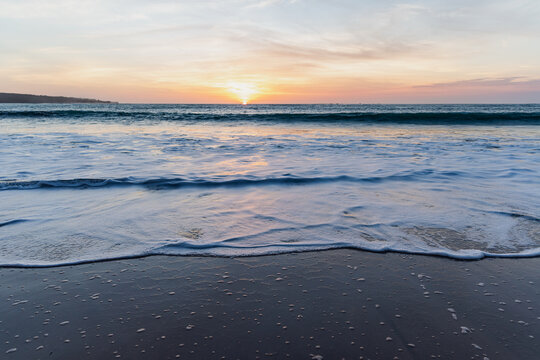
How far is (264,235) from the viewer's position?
134 inches

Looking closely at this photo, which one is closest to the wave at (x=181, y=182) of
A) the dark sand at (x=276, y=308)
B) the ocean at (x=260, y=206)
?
the ocean at (x=260, y=206)

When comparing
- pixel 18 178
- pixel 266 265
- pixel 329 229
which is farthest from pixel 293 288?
pixel 18 178

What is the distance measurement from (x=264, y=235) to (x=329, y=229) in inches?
26.8

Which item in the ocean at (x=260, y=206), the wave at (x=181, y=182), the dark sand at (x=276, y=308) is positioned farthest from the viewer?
the wave at (x=181, y=182)

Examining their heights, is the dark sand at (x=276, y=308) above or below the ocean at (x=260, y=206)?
below

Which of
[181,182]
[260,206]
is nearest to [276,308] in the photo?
[260,206]

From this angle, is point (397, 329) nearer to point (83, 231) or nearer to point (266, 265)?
point (266, 265)

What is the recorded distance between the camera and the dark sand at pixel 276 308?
5.83ft

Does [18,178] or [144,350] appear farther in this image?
[18,178]

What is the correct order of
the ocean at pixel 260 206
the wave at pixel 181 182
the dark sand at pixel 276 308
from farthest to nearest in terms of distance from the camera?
the wave at pixel 181 182 → the ocean at pixel 260 206 → the dark sand at pixel 276 308

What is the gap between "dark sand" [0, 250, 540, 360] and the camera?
1776mm

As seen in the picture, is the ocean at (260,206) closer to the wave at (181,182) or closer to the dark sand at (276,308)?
the wave at (181,182)

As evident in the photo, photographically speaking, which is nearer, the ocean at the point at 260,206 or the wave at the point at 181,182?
the ocean at the point at 260,206

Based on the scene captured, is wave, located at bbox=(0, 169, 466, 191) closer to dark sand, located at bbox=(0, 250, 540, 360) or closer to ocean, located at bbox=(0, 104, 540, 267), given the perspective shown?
ocean, located at bbox=(0, 104, 540, 267)
